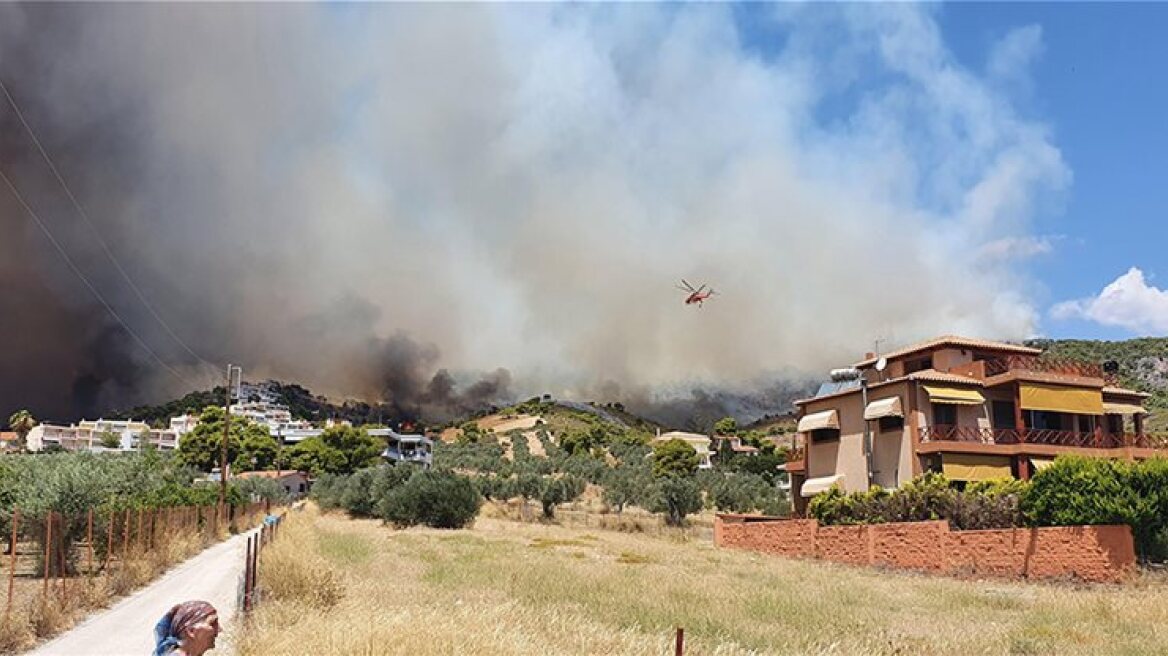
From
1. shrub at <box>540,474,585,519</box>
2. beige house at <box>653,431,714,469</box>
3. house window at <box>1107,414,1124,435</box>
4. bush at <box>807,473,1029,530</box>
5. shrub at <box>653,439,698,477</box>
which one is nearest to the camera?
bush at <box>807,473,1029,530</box>

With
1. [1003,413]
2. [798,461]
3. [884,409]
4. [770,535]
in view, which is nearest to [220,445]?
[798,461]

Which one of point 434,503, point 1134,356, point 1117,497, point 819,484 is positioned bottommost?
point 434,503

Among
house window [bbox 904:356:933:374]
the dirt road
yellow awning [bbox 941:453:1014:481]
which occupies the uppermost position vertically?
house window [bbox 904:356:933:374]

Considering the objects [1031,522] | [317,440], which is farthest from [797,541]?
[317,440]

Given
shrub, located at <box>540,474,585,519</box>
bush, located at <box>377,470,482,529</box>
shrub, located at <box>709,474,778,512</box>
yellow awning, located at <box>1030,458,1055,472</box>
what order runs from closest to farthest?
yellow awning, located at <box>1030,458,1055,472</box> < bush, located at <box>377,470,482,529</box> < shrub, located at <box>540,474,585,519</box> < shrub, located at <box>709,474,778,512</box>

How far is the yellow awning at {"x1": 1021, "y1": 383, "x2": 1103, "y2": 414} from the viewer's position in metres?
37.3

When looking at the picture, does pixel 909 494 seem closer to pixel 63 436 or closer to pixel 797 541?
pixel 797 541

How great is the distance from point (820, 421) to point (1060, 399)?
10.4 meters

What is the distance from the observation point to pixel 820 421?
42.6 metres

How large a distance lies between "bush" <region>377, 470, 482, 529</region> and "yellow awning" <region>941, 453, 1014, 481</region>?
25.4 metres

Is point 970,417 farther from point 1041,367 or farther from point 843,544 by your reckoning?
point 843,544

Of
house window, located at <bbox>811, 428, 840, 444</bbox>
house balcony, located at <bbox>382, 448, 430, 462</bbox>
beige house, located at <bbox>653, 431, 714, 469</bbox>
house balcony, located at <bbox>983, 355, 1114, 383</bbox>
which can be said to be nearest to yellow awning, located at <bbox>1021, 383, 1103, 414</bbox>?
house balcony, located at <bbox>983, 355, 1114, 383</bbox>

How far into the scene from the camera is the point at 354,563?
24500 millimetres

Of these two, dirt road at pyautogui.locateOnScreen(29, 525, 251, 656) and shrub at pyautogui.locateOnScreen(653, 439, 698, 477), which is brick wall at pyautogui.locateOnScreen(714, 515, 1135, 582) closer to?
dirt road at pyautogui.locateOnScreen(29, 525, 251, 656)
